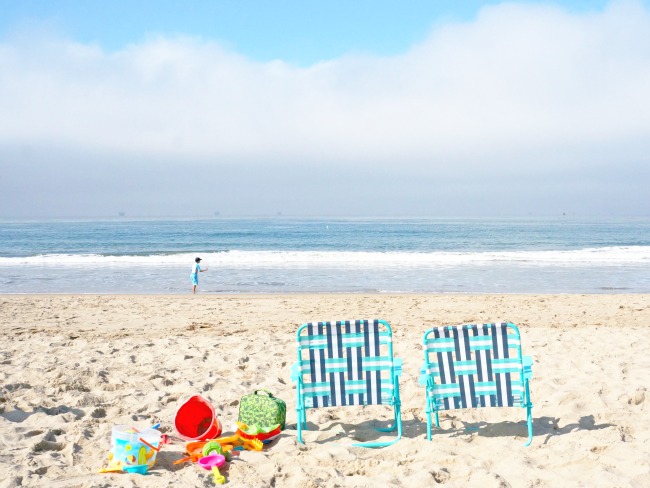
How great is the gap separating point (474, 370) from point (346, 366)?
3.39 feet

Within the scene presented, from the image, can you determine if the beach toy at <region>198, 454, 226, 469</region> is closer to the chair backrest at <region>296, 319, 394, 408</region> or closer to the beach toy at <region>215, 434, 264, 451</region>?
the beach toy at <region>215, 434, 264, 451</region>

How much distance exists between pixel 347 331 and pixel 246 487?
146 cm

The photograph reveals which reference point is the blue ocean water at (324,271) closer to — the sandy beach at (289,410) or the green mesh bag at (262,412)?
the sandy beach at (289,410)

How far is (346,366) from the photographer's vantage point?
448 cm

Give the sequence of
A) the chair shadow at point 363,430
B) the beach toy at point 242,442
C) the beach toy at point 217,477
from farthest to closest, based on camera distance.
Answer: the chair shadow at point 363,430, the beach toy at point 242,442, the beach toy at point 217,477

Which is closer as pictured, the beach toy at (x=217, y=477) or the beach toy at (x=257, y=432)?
the beach toy at (x=217, y=477)

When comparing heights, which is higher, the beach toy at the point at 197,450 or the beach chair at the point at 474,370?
the beach chair at the point at 474,370

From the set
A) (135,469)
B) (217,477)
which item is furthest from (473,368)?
(135,469)

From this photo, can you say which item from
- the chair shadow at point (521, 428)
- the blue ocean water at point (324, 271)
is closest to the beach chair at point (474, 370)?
the chair shadow at point (521, 428)

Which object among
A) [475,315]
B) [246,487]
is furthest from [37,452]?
[475,315]

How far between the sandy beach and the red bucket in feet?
0.73

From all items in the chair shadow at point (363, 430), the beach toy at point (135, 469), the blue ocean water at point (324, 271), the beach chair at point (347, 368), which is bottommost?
the blue ocean water at point (324, 271)

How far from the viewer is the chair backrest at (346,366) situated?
446cm

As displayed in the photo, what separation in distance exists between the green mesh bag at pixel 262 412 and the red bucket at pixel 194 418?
245mm
